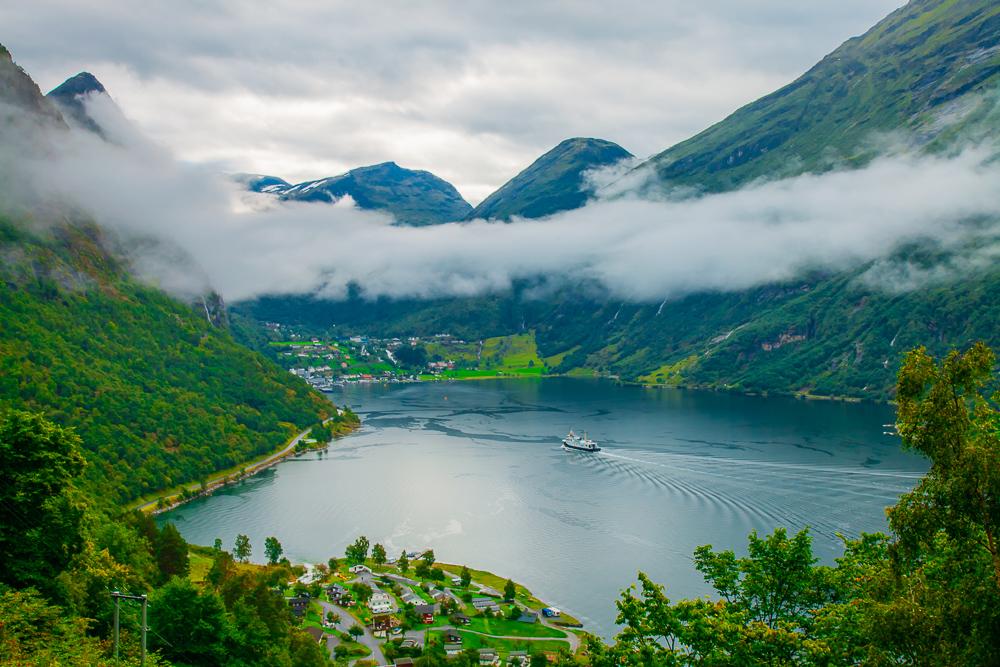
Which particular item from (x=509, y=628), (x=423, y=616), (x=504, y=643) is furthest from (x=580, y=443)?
(x=504, y=643)

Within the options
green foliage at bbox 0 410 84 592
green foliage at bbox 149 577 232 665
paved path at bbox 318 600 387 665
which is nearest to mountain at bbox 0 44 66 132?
paved path at bbox 318 600 387 665

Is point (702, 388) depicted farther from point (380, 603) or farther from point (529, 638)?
point (529, 638)

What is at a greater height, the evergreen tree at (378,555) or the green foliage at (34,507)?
the green foliage at (34,507)

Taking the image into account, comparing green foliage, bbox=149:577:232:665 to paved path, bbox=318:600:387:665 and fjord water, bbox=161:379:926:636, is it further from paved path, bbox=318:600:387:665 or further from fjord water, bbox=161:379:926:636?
fjord water, bbox=161:379:926:636

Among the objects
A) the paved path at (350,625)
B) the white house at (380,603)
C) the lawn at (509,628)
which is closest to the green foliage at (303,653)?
the paved path at (350,625)

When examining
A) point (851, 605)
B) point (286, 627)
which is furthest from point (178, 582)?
point (851, 605)

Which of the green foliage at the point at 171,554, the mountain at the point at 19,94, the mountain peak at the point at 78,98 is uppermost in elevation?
the mountain peak at the point at 78,98

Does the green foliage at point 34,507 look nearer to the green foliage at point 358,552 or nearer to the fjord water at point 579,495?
the fjord water at point 579,495
